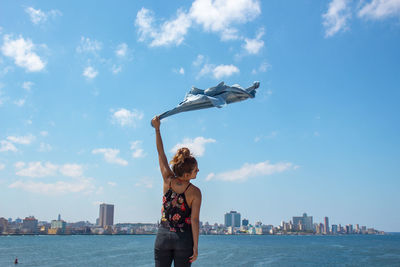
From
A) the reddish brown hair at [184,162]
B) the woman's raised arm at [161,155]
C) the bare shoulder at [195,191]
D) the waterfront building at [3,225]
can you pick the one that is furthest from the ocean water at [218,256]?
the waterfront building at [3,225]

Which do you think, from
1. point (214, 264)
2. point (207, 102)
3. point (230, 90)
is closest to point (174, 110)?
point (207, 102)

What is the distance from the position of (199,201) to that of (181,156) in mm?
435

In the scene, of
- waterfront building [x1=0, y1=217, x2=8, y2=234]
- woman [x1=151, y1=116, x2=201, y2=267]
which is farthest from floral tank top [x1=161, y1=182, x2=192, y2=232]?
waterfront building [x1=0, y1=217, x2=8, y2=234]

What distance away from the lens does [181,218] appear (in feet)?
10.5

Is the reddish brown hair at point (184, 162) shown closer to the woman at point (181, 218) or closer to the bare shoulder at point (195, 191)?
the woman at point (181, 218)

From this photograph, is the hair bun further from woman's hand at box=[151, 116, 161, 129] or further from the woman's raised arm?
woman's hand at box=[151, 116, 161, 129]

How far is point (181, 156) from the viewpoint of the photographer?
10.4 ft

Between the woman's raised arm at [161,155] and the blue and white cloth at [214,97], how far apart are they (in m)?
0.11

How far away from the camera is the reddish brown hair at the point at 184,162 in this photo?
3.18m

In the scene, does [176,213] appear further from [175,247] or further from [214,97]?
[214,97]

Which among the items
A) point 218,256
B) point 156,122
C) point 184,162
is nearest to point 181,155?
point 184,162

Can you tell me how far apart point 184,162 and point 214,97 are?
87 centimetres

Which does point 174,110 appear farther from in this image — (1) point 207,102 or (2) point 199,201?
(2) point 199,201

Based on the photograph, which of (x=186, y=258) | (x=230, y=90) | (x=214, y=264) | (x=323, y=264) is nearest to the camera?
(x=186, y=258)
